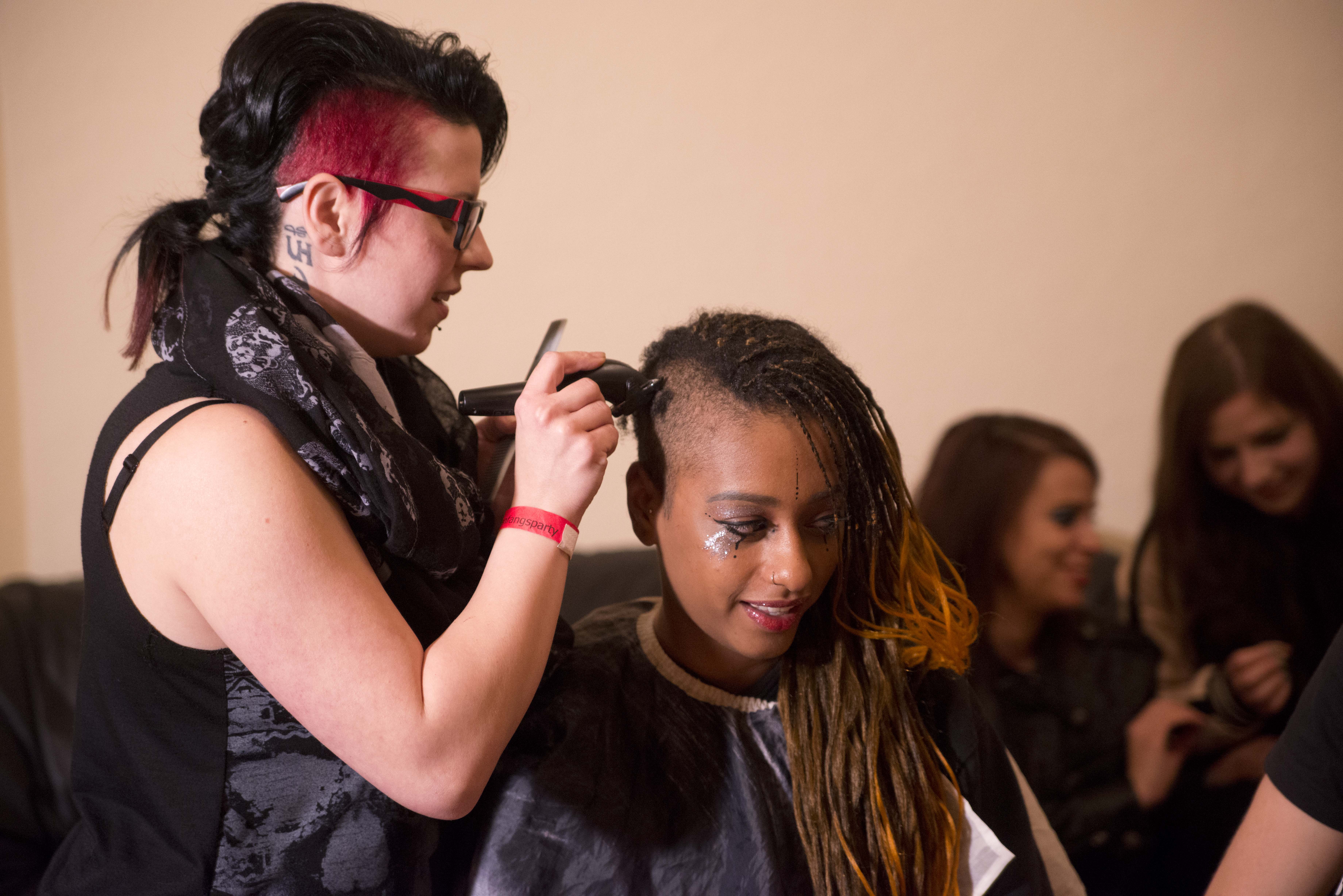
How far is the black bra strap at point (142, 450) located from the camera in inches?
28.3

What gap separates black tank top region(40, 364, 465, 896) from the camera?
779 millimetres

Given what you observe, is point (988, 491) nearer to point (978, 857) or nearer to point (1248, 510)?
point (1248, 510)

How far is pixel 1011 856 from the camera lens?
0.93m

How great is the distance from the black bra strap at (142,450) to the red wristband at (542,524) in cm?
26

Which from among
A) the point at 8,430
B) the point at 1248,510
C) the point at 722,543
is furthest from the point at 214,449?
the point at 1248,510

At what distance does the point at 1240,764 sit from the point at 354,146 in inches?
83.4

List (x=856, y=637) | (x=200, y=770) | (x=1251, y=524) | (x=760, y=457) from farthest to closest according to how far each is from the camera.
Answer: (x=1251, y=524)
(x=856, y=637)
(x=760, y=457)
(x=200, y=770)

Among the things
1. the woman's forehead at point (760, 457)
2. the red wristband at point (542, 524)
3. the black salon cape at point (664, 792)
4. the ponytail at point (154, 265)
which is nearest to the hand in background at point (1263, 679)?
the black salon cape at point (664, 792)

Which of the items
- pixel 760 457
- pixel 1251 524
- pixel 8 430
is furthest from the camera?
pixel 1251 524

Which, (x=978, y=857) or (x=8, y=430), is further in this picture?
(x=8, y=430)

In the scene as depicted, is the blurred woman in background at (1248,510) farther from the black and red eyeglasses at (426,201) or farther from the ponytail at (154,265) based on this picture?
the ponytail at (154,265)

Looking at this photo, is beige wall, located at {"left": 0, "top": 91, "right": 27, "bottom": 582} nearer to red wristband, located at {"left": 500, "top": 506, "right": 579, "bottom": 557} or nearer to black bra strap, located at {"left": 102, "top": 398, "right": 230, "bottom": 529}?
black bra strap, located at {"left": 102, "top": 398, "right": 230, "bottom": 529}

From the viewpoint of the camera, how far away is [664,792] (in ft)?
3.24

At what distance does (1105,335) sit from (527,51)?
158 cm
